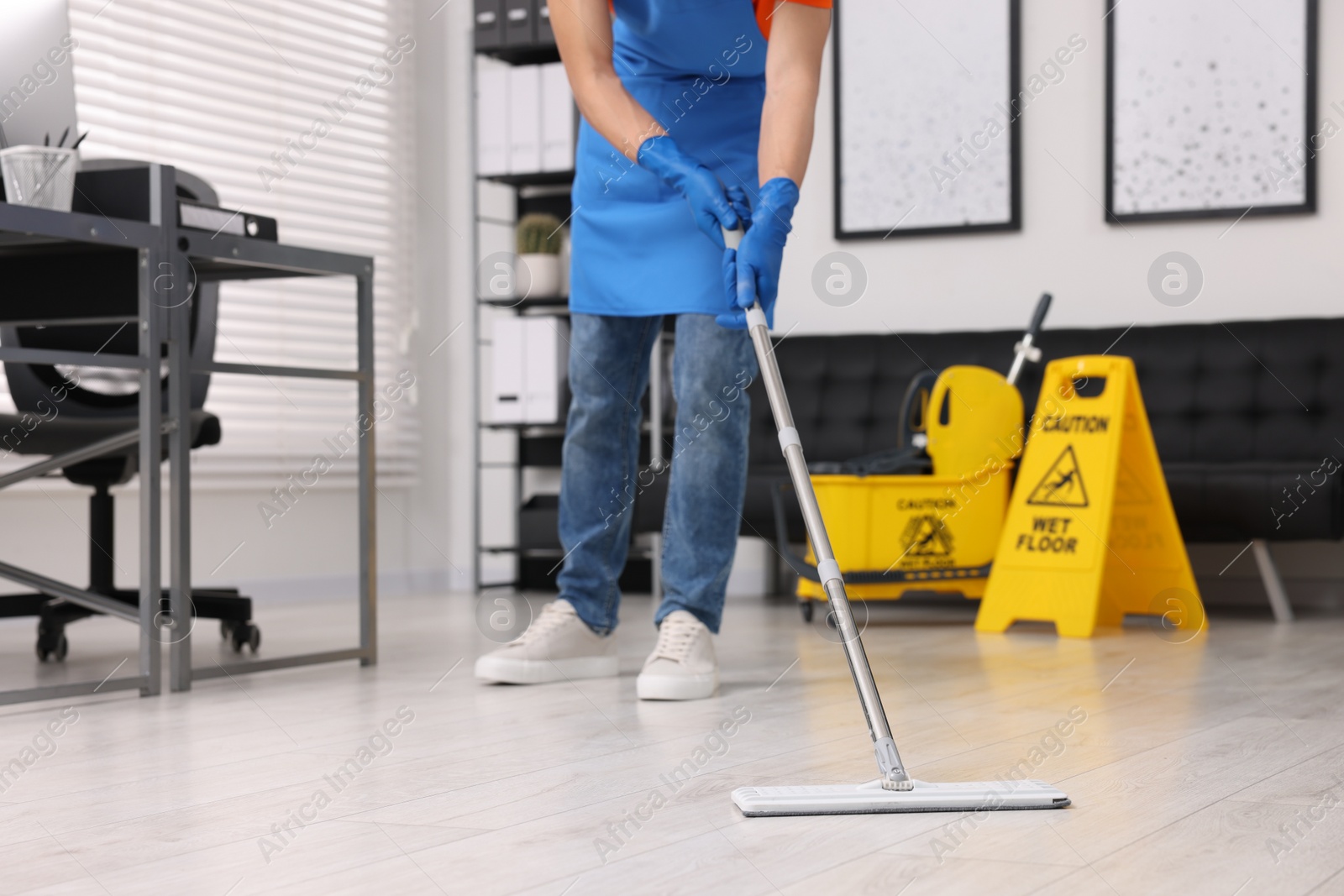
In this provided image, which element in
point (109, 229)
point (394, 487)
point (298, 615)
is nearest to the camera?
point (109, 229)

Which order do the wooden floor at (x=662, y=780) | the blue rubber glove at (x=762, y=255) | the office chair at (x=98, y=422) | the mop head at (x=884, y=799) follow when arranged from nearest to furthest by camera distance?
the wooden floor at (x=662, y=780), the mop head at (x=884, y=799), the blue rubber glove at (x=762, y=255), the office chair at (x=98, y=422)

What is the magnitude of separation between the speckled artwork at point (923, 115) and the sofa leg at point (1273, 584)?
3.86ft

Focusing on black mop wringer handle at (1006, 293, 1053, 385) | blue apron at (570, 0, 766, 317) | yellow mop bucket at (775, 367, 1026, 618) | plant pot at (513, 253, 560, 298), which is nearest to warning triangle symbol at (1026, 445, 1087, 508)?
yellow mop bucket at (775, 367, 1026, 618)

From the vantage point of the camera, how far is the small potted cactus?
435cm

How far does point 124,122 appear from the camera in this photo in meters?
3.74

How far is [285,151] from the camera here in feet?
13.7

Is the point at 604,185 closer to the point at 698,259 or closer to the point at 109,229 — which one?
the point at 698,259

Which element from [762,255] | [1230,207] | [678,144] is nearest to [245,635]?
[678,144]

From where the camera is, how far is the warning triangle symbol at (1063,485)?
10.1ft

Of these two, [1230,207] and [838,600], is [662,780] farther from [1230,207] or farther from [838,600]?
[1230,207]

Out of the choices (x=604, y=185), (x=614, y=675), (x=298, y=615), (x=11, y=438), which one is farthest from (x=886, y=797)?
(x=298, y=615)

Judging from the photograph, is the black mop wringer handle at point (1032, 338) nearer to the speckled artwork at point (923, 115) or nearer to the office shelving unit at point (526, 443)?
the speckled artwork at point (923, 115)

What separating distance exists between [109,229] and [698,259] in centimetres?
81

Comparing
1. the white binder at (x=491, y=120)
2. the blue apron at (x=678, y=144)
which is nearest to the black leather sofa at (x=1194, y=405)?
the white binder at (x=491, y=120)
